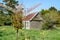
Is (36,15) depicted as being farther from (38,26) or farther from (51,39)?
(51,39)

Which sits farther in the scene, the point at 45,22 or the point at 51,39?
the point at 45,22

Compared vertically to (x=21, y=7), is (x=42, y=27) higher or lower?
lower

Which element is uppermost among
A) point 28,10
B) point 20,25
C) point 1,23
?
point 28,10

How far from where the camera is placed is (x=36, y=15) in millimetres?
38969

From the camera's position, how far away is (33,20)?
3853 cm

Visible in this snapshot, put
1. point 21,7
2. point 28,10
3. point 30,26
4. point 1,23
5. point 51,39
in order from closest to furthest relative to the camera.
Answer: point 28,10
point 21,7
point 51,39
point 30,26
point 1,23

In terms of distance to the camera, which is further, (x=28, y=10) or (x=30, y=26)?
(x=30, y=26)

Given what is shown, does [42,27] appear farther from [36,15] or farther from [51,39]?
[51,39]

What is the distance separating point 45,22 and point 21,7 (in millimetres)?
24124

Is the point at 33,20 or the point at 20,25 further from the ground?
the point at 20,25

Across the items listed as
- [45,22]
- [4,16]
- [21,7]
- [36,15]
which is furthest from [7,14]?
[21,7]

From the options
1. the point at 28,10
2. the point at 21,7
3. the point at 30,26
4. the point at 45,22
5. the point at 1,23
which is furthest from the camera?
the point at 1,23

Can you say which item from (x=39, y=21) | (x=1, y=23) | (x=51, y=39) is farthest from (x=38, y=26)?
(x=51, y=39)

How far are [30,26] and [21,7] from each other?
2632 cm
